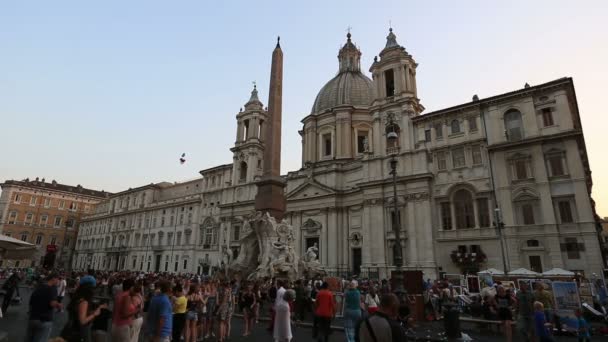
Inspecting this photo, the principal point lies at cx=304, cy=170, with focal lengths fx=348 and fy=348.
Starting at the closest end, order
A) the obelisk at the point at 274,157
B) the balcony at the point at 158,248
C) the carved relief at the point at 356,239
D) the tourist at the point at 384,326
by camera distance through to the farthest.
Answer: the tourist at the point at 384,326 < the obelisk at the point at 274,157 < the carved relief at the point at 356,239 < the balcony at the point at 158,248

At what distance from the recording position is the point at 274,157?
70.9 feet

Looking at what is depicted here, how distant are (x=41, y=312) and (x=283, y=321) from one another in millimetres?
4426

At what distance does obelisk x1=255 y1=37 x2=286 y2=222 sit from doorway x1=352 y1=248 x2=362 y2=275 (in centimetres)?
1723

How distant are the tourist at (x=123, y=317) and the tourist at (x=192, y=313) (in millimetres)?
2740

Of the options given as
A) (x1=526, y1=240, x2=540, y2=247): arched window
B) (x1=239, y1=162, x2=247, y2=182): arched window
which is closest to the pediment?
(x1=239, y1=162, x2=247, y2=182): arched window

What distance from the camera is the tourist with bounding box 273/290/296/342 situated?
7500 millimetres

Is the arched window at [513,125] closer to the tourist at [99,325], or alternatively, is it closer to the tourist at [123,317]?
the tourist at [123,317]

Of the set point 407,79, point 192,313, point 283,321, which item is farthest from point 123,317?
point 407,79

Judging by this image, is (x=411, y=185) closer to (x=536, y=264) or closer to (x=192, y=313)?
(x=536, y=264)

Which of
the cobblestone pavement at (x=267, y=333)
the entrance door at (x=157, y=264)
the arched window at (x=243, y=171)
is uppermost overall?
the arched window at (x=243, y=171)

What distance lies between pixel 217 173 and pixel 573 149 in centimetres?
4227

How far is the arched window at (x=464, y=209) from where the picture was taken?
1135 inches

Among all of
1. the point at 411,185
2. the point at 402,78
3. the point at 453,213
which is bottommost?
the point at 453,213

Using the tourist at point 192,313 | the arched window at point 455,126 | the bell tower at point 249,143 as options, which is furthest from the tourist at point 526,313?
the bell tower at point 249,143
